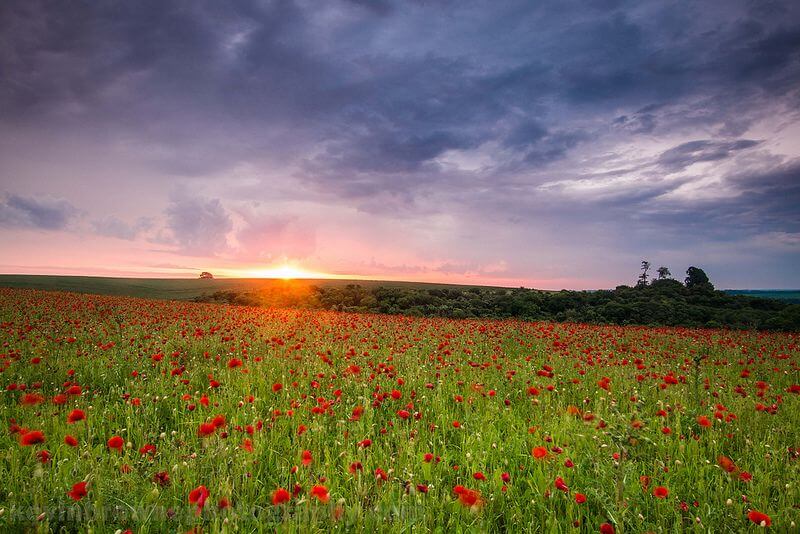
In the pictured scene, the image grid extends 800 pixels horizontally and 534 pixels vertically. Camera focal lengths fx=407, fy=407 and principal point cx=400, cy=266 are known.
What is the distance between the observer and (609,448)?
4.23m

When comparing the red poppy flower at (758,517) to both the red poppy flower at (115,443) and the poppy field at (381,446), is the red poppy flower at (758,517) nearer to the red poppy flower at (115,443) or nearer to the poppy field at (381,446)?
the poppy field at (381,446)

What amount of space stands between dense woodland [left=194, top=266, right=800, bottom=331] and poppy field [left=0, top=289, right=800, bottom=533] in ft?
48.2

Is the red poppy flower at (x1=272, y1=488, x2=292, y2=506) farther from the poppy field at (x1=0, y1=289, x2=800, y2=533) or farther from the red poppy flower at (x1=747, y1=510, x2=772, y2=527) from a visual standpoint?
A: the red poppy flower at (x1=747, y1=510, x2=772, y2=527)

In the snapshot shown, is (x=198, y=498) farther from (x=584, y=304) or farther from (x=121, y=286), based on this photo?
(x=121, y=286)

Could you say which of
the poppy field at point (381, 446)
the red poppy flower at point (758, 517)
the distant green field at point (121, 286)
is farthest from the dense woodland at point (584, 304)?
the red poppy flower at point (758, 517)

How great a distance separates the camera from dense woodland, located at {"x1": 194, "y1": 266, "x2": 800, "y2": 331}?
861 inches

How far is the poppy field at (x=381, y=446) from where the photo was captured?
2.97 m

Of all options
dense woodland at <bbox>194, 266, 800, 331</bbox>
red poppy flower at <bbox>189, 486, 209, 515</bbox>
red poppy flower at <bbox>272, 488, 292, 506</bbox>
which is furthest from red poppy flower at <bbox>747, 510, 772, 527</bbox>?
dense woodland at <bbox>194, 266, 800, 331</bbox>

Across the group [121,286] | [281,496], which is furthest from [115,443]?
[121,286]

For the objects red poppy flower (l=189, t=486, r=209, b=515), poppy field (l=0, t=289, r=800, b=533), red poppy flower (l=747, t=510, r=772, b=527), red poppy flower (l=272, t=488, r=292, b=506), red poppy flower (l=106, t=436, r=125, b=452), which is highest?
red poppy flower (l=106, t=436, r=125, b=452)

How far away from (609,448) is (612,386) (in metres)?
2.97

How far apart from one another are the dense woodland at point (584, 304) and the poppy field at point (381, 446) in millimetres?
14705

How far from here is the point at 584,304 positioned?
25312 millimetres

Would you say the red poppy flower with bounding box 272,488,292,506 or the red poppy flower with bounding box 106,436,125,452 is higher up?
the red poppy flower with bounding box 106,436,125,452
